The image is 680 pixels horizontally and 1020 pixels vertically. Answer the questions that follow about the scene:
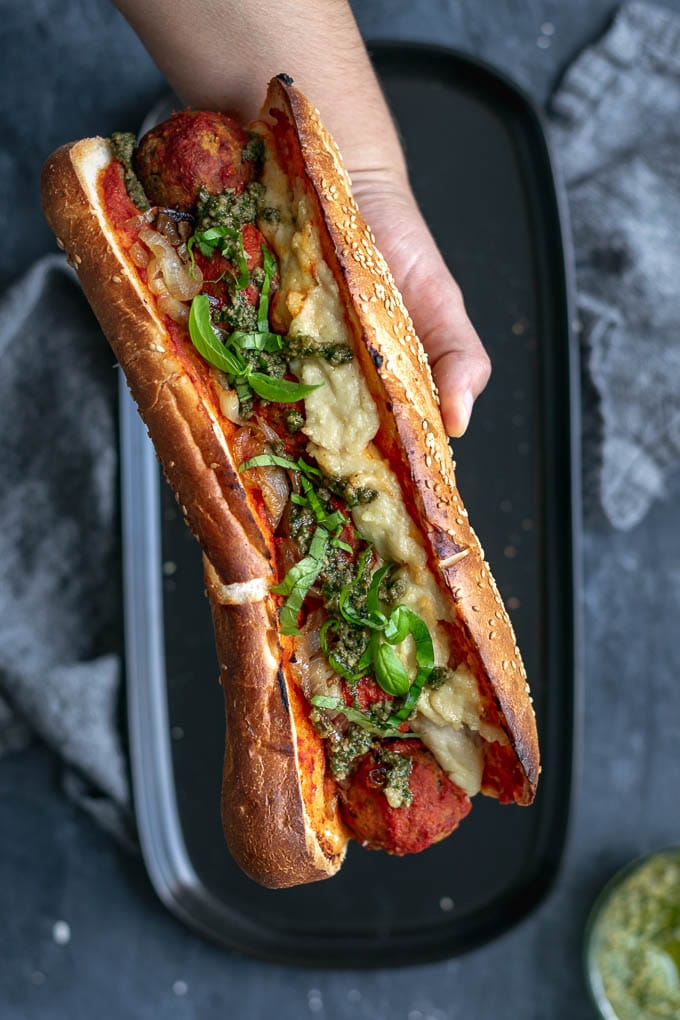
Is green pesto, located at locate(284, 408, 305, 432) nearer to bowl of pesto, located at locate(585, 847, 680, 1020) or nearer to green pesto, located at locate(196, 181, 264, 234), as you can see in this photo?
green pesto, located at locate(196, 181, 264, 234)

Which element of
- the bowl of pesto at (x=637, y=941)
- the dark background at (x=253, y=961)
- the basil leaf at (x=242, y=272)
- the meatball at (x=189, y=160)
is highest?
the meatball at (x=189, y=160)

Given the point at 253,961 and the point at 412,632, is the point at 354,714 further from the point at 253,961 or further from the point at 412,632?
the point at 253,961

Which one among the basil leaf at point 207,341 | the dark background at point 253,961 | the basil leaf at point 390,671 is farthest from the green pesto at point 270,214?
the dark background at point 253,961

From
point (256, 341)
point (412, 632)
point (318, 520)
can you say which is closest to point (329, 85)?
point (256, 341)

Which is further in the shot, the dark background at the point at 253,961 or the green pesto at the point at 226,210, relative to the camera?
the dark background at the point at 253,961

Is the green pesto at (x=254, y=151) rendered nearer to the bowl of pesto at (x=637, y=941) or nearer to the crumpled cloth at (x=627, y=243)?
the crumpled cloth at (x=627, y=243)

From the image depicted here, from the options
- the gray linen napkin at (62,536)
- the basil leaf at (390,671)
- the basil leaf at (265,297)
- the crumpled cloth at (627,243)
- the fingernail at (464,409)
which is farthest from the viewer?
the crumpled cloth at (627,243)
